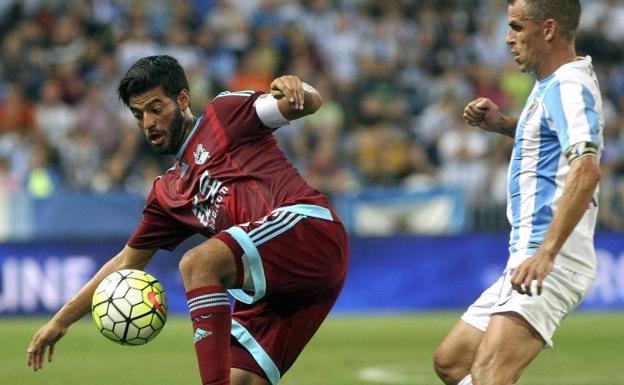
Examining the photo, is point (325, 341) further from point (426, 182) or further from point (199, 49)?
point (199, 49)

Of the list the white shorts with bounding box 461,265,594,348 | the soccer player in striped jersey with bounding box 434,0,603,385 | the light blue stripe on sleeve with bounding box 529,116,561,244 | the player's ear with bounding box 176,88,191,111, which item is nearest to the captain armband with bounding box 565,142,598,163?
the soccer player in striped jersey with bounding box 434,0,603,385

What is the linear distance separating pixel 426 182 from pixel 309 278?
30.8 ft

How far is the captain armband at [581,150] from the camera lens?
5.03 meters

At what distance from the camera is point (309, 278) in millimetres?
5836

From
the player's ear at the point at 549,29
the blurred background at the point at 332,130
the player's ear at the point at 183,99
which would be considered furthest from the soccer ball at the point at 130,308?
the blurred background at the point at 332,130

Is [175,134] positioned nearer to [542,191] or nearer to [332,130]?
[542,191]

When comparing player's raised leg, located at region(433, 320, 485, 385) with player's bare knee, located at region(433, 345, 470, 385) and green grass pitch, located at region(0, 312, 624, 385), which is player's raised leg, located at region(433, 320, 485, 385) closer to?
player's bare knee, located at region(433, 345, 470, 385)

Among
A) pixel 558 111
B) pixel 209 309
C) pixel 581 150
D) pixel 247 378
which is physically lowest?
pixel 247 378

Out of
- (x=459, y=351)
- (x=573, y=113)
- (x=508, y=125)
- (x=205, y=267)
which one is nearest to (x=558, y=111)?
(x=573, y=113)

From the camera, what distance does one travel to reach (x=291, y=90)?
553 centimetres

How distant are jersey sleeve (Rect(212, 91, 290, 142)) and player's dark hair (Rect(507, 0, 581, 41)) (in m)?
1.22

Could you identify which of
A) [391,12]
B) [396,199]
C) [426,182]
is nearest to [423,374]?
[396,199]

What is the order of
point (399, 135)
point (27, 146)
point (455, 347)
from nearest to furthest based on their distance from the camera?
point (455, 347)
point (27, 146)
point (399, 135)

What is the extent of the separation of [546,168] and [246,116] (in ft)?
4.72
